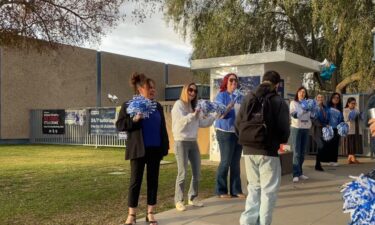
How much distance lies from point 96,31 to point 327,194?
18.8 feet

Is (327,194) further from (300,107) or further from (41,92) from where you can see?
(41,92)

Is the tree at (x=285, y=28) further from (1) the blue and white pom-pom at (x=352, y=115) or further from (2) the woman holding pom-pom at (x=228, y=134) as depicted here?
(2) the woman holding pom-pom at (x=228, y=134)

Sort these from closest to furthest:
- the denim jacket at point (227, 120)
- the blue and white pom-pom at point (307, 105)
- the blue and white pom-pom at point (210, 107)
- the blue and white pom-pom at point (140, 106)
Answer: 1. the blue and white pom-pom at point (140, 106)
2. the blue and white pom-pom at point (210, 107)
3. the denim jacket at point (227, 120)
4. the blue and white pom-pom at point (307, 105)

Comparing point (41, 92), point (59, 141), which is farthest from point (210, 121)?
point (41, 92)

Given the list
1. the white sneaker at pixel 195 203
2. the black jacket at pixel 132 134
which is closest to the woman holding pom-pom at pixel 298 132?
the white sneaker at pixel 195 203

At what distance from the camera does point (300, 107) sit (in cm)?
967

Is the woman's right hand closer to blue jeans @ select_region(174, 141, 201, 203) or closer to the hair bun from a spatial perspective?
the hair bun

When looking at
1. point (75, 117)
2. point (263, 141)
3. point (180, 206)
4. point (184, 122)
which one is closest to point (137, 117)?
point (184, 122)

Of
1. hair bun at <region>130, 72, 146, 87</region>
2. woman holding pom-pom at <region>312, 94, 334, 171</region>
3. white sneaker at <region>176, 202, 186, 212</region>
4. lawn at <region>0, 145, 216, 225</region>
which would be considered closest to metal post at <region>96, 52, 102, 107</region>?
lawn at <region>0, 145, 216, 225</region>

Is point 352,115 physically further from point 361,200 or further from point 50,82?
point 50,82

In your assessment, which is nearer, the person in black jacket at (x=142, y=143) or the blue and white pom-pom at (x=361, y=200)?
the blue and white pom-pom at (x=361, y=200)

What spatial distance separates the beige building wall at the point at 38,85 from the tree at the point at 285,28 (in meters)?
10.3

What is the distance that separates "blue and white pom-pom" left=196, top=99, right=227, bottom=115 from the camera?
23.9ft

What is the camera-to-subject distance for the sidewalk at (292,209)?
649 centimetres
